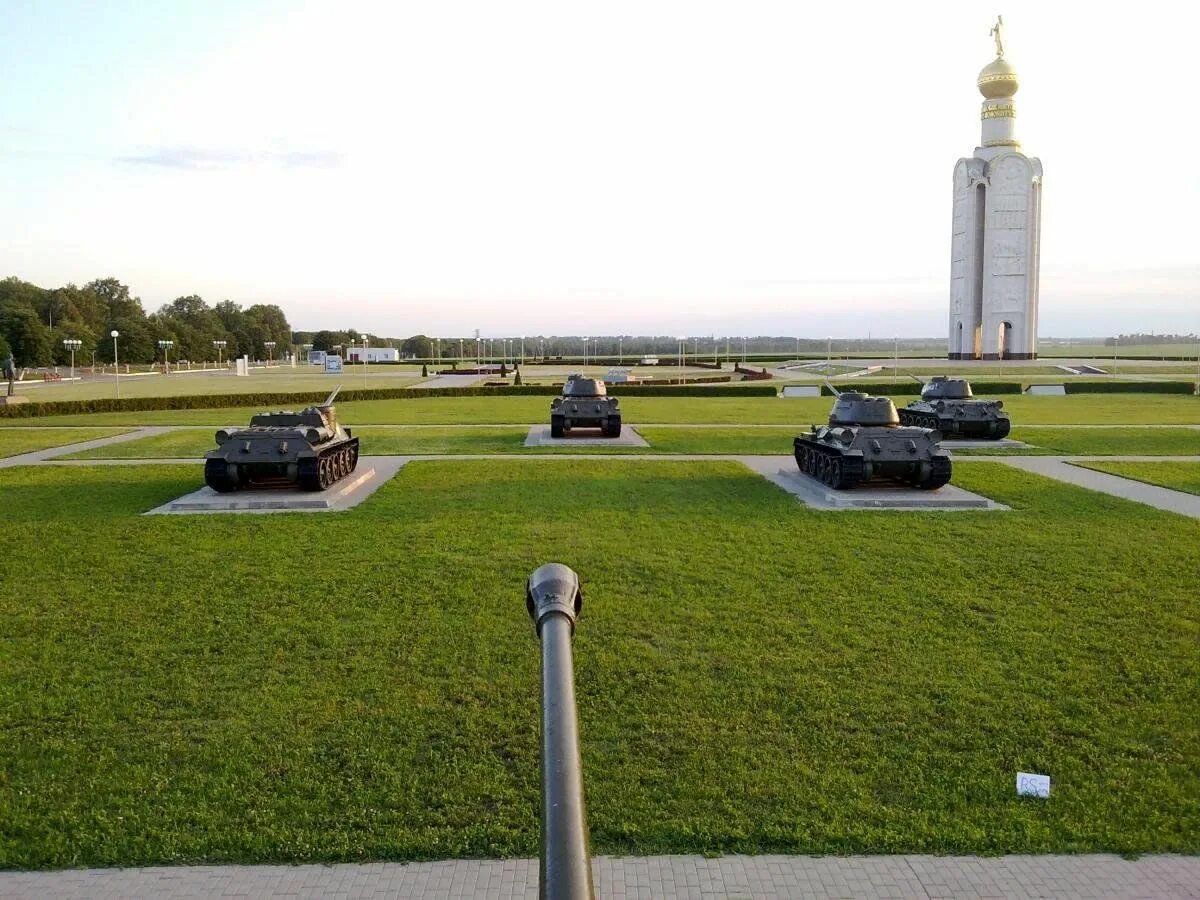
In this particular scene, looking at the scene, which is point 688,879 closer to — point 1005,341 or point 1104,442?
point 1104,442

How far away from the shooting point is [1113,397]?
45531mm

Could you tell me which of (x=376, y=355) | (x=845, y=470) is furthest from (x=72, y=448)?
(x=376, y=355)

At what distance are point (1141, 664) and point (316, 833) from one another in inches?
238

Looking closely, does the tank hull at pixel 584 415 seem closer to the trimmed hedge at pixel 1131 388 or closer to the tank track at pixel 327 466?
the tank track at pixel 327 466

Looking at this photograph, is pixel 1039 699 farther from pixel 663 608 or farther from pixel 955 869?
pixel 663 608

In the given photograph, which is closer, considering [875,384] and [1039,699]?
[1039,699]

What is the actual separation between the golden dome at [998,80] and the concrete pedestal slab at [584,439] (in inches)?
2191

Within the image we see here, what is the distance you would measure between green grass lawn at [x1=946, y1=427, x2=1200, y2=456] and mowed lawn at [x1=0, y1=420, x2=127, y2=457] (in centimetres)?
2086

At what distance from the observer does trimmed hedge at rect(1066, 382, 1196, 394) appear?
47.7 meters

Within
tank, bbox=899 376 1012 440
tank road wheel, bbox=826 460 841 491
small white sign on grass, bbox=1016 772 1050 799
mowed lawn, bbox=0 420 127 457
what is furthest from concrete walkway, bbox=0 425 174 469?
small white sign on grass, bbox=1016 772 1050 799

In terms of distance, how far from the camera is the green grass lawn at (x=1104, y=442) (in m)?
22.4

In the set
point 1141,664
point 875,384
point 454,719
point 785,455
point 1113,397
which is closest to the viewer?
point 454,719

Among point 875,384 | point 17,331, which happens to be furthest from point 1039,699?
point 17,331

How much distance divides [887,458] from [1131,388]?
38395 mm
